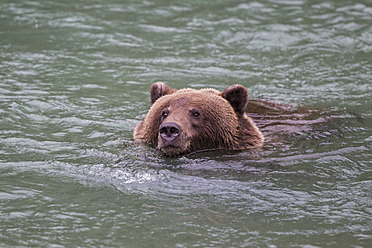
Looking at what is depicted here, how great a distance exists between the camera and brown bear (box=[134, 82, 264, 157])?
8.02 m

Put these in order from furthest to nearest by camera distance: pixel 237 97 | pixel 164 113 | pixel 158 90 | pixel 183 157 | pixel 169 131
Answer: pixel 158 90 < pixel 237 97 < pixel 164 113 < pixel 183 157 < pixel 169 131

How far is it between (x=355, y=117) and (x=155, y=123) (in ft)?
12.4

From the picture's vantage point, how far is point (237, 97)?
869 cm

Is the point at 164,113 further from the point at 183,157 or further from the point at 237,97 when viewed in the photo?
the point at 237,97

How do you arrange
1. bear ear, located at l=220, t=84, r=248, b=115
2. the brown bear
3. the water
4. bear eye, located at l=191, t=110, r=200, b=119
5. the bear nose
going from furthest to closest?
bear ear, located at l=220, t=84, r=248, b=115, bear eye, located at l=191, t=110, r=200, b=119, the brown bear, the bear nose, the water

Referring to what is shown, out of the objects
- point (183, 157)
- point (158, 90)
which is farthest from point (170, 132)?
point (158, 90)

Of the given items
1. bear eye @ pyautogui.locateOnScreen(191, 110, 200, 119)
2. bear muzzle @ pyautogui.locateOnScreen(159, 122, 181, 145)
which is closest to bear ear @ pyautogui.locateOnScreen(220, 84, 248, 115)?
bear eye @ pyautogui.locateOnScreen(191, 110, 200, 119)

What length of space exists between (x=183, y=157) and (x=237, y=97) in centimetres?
126

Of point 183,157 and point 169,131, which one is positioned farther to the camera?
point 183,157

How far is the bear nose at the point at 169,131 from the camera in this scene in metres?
7.65

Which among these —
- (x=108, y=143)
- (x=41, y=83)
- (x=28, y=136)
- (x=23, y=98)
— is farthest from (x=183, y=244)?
(x=41, y=83)

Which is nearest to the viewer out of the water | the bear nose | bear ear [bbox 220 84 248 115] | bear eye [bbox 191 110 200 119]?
the water

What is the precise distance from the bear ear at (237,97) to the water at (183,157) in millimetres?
708

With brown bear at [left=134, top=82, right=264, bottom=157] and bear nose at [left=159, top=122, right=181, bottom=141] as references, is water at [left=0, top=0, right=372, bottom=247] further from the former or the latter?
bear nose at [left=159, top=122, right=181, bottom=141]
